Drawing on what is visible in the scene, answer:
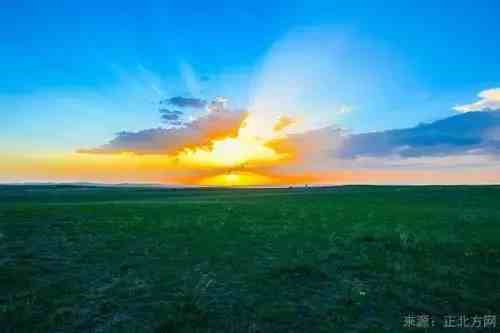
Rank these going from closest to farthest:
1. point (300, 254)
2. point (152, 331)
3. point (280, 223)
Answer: point (152, 331)
point (300, 254)
point (280, 223)

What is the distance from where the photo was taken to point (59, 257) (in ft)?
46.6

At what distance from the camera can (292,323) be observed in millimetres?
8641

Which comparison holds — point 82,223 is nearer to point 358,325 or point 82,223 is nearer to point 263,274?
point 263,274

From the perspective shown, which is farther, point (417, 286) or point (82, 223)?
point (82, 223)

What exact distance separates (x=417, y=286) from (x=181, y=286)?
7750mm

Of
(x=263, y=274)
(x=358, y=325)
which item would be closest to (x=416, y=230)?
(x=263, y=274)

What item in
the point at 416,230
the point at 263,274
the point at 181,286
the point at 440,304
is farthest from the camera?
the point at 416,230

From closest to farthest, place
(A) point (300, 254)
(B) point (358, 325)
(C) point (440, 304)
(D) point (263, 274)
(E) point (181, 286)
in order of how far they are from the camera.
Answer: (B) point (358, 325), (C) point (440, 304), (E) point (181, 286), (D) point (263, 274), (A) point (300, 254)

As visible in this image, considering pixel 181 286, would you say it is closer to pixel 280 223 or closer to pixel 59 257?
pixel 59 257

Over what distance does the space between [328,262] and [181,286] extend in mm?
6418

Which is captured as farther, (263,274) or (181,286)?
(263,274)

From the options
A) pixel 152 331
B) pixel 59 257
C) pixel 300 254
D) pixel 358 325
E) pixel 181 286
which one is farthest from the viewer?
pixel 300 254

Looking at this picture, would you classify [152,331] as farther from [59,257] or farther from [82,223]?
[82,223]

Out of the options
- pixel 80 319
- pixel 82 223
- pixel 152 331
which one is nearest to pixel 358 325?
pixel 152 331
